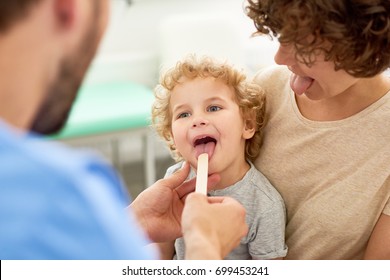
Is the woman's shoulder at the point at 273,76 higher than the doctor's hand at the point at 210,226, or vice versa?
the woman's shoulder at the point at 273,76

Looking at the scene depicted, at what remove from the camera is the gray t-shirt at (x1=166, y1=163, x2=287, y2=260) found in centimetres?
105

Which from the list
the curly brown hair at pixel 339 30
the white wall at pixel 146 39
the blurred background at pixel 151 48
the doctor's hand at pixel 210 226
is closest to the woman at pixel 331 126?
the curly brown hair at pixel 339 30

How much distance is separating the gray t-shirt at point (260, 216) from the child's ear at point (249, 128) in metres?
0.07

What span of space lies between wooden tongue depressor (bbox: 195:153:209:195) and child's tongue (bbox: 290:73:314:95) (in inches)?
8.4

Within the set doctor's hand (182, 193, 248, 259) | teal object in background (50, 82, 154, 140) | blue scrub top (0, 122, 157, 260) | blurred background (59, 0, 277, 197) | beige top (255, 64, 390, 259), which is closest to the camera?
blue scrub top (0, 122, 157, 260)

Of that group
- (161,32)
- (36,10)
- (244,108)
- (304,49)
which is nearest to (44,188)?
(36,10)

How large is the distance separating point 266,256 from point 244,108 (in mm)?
303

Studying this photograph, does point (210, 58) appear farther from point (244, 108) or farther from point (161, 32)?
point (161, 32)

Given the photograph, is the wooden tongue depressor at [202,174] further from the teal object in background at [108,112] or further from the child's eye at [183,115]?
the teal object in background at [108,112]

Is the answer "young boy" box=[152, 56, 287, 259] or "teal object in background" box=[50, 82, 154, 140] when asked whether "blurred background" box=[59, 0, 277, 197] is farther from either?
"young boy" box=[152, 56, 287, 259]

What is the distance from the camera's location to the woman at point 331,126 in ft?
2.88

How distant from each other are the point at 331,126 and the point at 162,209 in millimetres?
365

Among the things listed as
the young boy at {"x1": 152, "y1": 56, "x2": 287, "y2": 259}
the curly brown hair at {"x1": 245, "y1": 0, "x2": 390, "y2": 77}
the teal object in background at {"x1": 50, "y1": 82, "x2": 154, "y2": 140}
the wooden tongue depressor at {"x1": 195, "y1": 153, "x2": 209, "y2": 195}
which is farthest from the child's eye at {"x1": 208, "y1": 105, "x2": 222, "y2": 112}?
the teal object in background at {"x1": 50, "y1": 82, "x2": 154, "y2": 140}

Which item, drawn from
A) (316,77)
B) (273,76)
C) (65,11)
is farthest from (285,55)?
(65,11)
